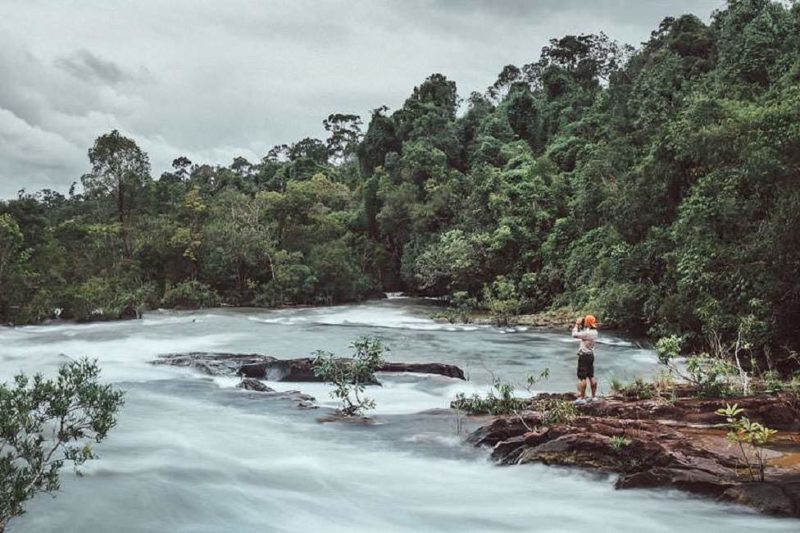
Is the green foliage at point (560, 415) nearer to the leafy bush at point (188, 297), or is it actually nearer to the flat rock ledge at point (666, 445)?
the flat rock ledge at point (666, 445)

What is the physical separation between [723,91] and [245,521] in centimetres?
2544

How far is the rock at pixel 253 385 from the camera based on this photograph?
12125mm

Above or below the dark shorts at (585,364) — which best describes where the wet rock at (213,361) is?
below

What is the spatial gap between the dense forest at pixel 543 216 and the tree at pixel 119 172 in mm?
86

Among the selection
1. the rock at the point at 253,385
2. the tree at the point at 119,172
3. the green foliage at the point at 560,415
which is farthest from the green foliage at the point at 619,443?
the tree at the point at 119,172

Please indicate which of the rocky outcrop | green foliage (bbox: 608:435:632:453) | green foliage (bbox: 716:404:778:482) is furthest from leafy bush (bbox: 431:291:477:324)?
green foliage (bbox: 716:404:778:482)

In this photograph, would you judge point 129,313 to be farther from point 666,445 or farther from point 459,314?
point 666,445

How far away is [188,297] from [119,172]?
345 inches

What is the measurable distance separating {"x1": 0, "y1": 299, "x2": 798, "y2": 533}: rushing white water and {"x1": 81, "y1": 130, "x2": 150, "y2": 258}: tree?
78.1 feet

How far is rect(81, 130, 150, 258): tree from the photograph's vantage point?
35.0 meters

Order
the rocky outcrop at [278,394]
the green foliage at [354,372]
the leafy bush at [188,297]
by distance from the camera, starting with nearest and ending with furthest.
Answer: the green foliage at [354,372]
the rocky outcrop at [278,394]
the leafy bush at [188,297]

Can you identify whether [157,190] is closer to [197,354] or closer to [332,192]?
[332,192]

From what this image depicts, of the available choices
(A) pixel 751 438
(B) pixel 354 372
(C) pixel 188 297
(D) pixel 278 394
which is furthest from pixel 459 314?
(A) pixel 751 438

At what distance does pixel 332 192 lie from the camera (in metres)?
47.7
